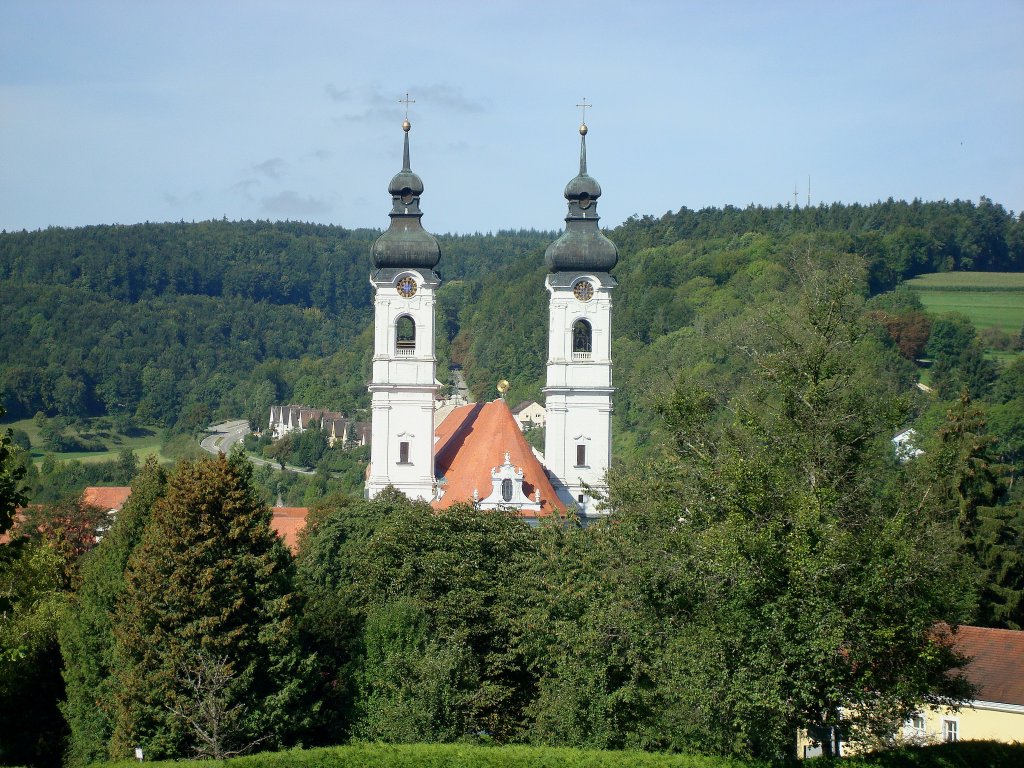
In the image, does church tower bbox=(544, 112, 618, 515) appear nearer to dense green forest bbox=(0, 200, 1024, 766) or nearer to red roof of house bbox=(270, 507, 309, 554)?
dense green forest bbox=(0, 200, 1024, 766)

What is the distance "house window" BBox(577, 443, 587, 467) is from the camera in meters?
60.0

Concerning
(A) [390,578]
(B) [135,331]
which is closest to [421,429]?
(A) [390,578]

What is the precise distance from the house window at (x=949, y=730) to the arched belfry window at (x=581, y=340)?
86.7 feet

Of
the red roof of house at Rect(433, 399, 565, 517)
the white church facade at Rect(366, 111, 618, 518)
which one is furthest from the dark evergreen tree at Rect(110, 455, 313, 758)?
the white church facade at Rect(366, 111, 618, 518)

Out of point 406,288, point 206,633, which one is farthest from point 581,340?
point 206,633

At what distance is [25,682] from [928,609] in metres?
22.0

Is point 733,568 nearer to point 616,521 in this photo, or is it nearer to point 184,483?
point 616,521

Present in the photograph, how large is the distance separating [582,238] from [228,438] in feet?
355

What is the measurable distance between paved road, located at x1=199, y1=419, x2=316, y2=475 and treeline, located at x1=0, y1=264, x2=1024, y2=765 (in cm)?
9471

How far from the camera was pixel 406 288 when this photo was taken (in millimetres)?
58875

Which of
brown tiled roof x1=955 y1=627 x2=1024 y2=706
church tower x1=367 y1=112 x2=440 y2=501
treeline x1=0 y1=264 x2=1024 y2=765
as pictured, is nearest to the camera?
treeline x1=0 y1=264 x2=1024 y2=765

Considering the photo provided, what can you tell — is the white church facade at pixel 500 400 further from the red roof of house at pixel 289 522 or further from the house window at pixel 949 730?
the house window at pixel 949 730

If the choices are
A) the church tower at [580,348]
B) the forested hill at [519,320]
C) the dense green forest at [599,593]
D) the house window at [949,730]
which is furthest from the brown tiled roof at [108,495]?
the house window at [949,730]

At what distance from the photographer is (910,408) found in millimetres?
27578
